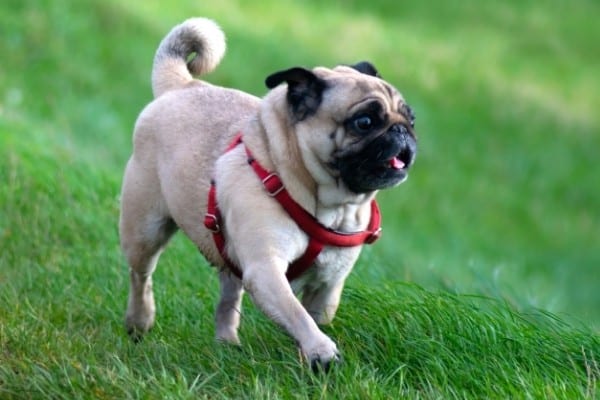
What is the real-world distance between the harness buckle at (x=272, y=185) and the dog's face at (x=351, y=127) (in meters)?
0.15

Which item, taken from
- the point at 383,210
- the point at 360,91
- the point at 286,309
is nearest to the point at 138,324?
the point at 286,309

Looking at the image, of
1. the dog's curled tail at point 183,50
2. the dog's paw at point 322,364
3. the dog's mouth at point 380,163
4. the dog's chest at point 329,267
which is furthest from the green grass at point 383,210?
the dog's curled tail at point 183,50

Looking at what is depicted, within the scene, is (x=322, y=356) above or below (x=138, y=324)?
above

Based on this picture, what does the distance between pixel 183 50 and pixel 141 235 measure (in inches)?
42.1

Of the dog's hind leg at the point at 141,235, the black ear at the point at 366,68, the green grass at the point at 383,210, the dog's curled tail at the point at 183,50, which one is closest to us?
the green grass at the point at 383,210

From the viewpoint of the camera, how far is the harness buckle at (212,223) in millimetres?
5605

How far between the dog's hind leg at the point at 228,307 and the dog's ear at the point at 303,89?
1048 mm

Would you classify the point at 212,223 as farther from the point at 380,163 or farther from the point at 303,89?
the point at 380,163

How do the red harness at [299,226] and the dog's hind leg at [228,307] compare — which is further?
the dog's hind leg at [228,307]

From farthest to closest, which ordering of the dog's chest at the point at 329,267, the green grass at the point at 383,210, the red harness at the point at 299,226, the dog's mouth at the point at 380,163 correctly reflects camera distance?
1. the dog's chest at the point at 329,267
2. the red harness at the point at 299,226
3. the dog's mouth at the point at 380,163
4. the green grass at the point at 383,210

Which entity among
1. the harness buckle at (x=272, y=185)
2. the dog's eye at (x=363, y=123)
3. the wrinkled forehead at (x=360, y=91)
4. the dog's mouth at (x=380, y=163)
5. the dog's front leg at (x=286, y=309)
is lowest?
the dog's front leg at (x=286, y=309)

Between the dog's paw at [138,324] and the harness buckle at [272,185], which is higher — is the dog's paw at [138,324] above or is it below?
below

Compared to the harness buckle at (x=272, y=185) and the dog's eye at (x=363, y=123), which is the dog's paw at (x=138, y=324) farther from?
the dog's eye at (x=363, y=123)

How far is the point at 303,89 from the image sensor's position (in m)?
5.49
